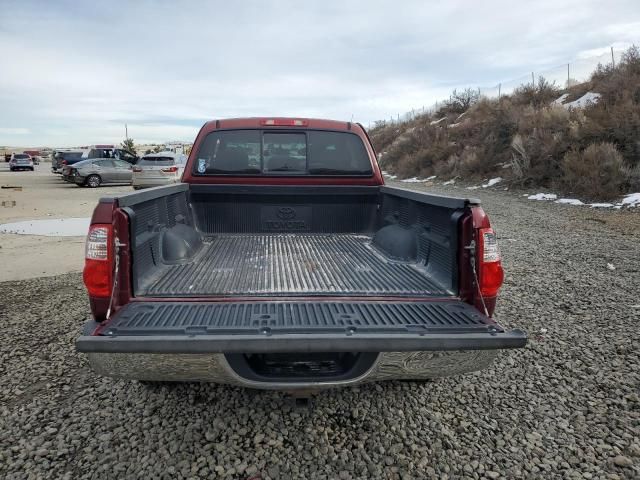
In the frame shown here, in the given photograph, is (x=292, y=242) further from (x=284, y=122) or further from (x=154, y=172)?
(x=154, y=172)

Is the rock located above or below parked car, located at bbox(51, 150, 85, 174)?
below

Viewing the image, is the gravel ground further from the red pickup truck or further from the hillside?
the hillside

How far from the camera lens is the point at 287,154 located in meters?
4.82

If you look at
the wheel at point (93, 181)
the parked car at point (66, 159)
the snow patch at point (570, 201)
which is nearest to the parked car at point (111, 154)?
the parked car at point (66, 159)

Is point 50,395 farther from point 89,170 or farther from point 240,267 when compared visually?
→ point 89,170

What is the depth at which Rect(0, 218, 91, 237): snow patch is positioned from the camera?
9445mm

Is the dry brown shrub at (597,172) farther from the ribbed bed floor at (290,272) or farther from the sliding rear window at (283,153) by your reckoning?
the ribbed bed floor at (290,272)

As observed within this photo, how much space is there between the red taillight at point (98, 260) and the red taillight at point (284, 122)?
267 cm

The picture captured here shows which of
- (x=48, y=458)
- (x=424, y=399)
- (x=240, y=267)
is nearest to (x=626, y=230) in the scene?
(x=424, y=399)

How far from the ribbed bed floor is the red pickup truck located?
0.6 inches

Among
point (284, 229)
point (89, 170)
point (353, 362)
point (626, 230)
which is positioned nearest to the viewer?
point (353, 362)

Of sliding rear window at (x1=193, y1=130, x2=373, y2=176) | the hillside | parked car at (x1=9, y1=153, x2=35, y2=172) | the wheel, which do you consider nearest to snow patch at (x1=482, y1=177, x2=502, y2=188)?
the hillside

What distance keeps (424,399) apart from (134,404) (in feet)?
6.50

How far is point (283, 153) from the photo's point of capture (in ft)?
15.8
